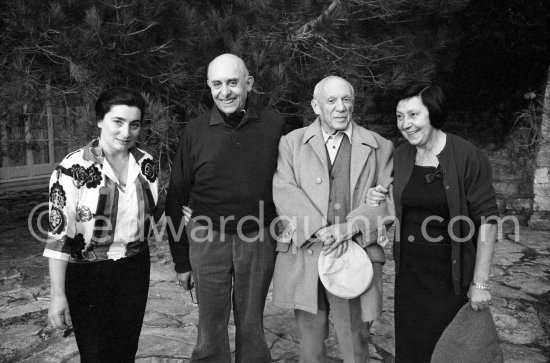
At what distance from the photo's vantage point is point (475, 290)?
2.00 m

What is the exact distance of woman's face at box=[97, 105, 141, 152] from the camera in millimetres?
1937

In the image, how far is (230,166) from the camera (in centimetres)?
231

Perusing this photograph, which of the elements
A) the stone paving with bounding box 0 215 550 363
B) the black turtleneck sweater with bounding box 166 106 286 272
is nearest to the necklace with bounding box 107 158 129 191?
the black turtleneck sweater with bounding box 166 106 286 272

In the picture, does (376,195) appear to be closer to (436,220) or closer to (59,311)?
(436,220)

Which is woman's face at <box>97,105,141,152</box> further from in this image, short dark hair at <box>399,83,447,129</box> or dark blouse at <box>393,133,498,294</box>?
dark blouse at <box>393,133,498,294</box>

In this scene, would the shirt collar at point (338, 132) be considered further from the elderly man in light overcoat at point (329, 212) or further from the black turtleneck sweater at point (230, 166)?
the black turtleneck sweater at point (230, 166)

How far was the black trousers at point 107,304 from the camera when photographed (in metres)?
1.88

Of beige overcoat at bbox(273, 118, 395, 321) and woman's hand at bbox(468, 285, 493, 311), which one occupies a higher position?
beige overcoat at bbox(273, 118, 395, 321)

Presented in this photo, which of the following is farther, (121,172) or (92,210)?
(121,172)

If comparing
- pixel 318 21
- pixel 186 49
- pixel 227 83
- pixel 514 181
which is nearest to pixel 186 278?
pixel 227 83

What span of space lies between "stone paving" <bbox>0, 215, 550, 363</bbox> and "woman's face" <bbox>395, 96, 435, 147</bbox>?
144 centimetres

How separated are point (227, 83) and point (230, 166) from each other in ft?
1.21

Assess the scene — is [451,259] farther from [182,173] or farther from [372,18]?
[372,18]

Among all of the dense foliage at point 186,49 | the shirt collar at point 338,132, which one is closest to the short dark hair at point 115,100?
the shirt collar at point 338,132
